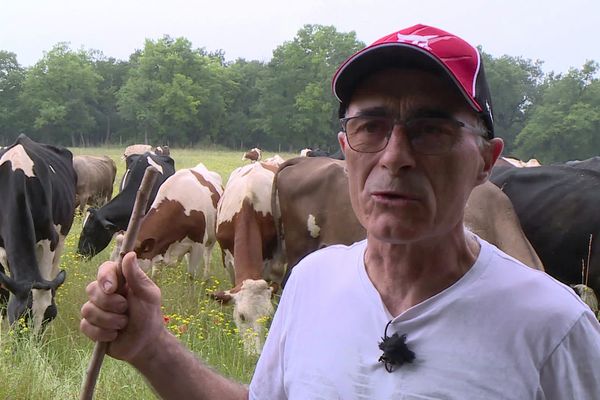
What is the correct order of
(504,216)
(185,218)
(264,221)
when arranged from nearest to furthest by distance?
(504,216), (264,221), (185,218)

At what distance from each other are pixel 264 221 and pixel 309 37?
66.8m

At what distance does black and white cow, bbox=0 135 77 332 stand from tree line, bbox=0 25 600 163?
158 ft

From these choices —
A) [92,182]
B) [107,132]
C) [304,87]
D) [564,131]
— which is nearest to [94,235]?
[92,182]

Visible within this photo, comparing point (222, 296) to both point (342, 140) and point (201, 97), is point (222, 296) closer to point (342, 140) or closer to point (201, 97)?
point (342, 140)

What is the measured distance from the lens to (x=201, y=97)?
6844cm

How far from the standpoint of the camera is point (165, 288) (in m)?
8.19

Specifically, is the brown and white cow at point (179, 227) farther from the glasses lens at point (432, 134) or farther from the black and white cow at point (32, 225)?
the glasses lens at point (432, 134)

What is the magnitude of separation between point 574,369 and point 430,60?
2.40ft

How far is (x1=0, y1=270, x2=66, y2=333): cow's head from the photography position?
655 cm

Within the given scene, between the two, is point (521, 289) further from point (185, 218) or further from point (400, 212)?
point (185, 218)

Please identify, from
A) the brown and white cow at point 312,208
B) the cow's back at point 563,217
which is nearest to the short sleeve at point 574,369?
the brown and white cow at point 312,208

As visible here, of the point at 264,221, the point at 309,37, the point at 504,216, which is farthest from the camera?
the point at 309,37

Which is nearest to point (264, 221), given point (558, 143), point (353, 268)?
point (353, 268)

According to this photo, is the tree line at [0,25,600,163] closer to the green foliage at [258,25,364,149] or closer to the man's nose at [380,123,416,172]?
the green foliage at [258,25,364,149]
